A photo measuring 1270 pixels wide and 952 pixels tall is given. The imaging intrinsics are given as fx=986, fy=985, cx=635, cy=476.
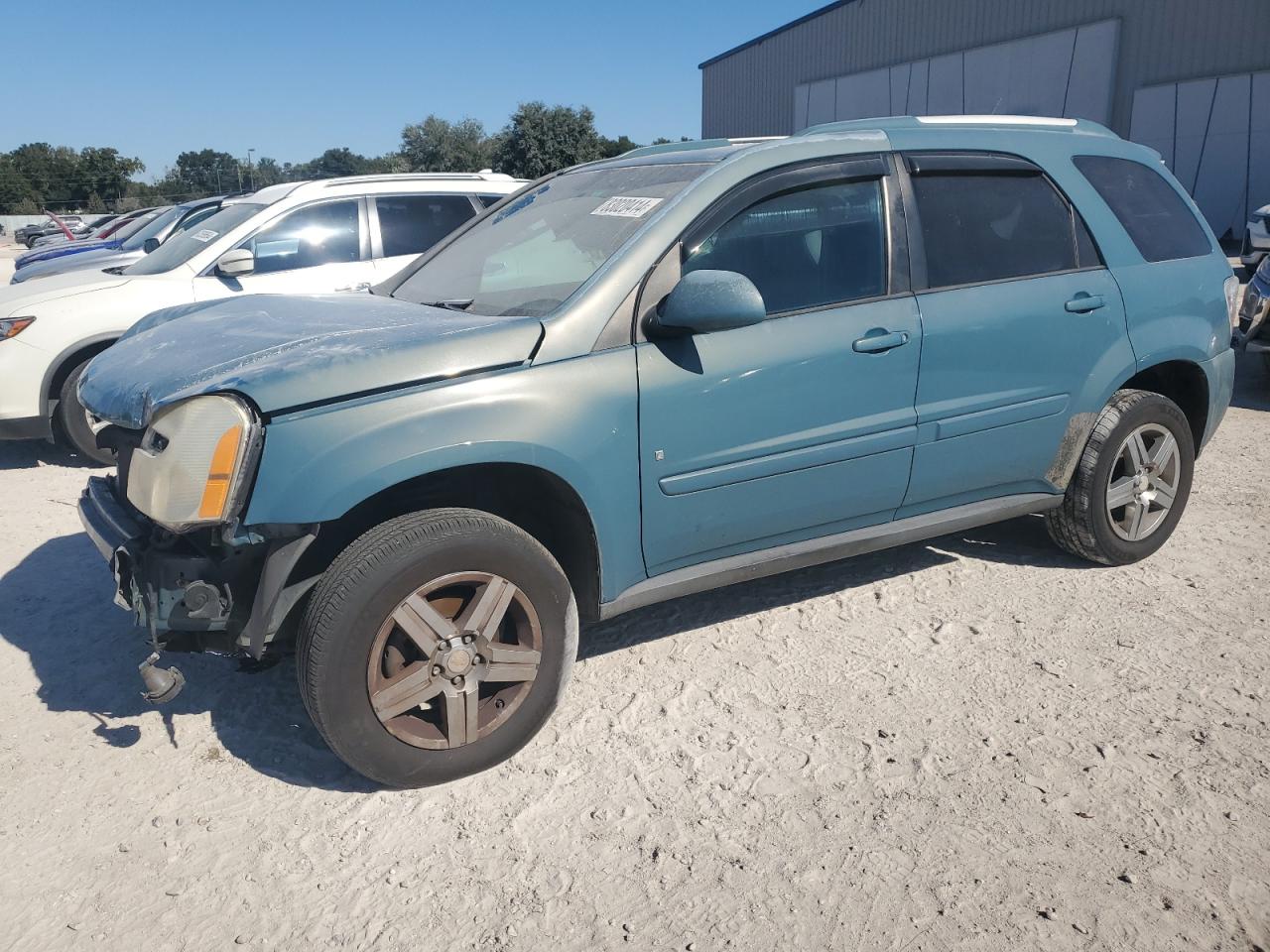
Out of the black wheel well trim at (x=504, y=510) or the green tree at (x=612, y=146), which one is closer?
the black wheel well trim at (x=504, y=510)

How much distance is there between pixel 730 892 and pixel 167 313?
121 inches

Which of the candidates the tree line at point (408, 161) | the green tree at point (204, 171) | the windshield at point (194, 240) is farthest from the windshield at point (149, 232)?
the green tree at point (204, 171)

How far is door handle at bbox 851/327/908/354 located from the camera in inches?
135

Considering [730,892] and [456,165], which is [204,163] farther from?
[730,892]

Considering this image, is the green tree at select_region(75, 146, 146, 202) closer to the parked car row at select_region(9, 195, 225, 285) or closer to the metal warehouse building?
the metal warehouse building

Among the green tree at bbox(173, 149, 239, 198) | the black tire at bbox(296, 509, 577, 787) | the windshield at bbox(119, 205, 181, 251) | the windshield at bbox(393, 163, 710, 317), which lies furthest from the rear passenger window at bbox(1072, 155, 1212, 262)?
the green tree at bbox(173, 149, 239, 198)

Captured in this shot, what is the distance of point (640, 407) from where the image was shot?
306 cm

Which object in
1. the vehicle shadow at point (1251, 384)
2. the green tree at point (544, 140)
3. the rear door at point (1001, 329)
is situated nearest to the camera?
the rear door at point (1001, 329)

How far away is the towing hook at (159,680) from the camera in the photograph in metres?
2.73

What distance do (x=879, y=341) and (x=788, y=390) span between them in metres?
0.43

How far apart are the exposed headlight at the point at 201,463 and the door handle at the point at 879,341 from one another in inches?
78.6

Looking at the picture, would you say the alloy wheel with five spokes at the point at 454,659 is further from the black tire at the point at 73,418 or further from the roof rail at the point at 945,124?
the black tire at the point at 73,418

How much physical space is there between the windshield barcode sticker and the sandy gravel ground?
63.6 inches

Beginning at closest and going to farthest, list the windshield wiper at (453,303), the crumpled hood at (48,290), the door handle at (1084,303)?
the windshield wiper at (453,303) < the door handle at (1084,303) < the crumpled hood at (48,290)
